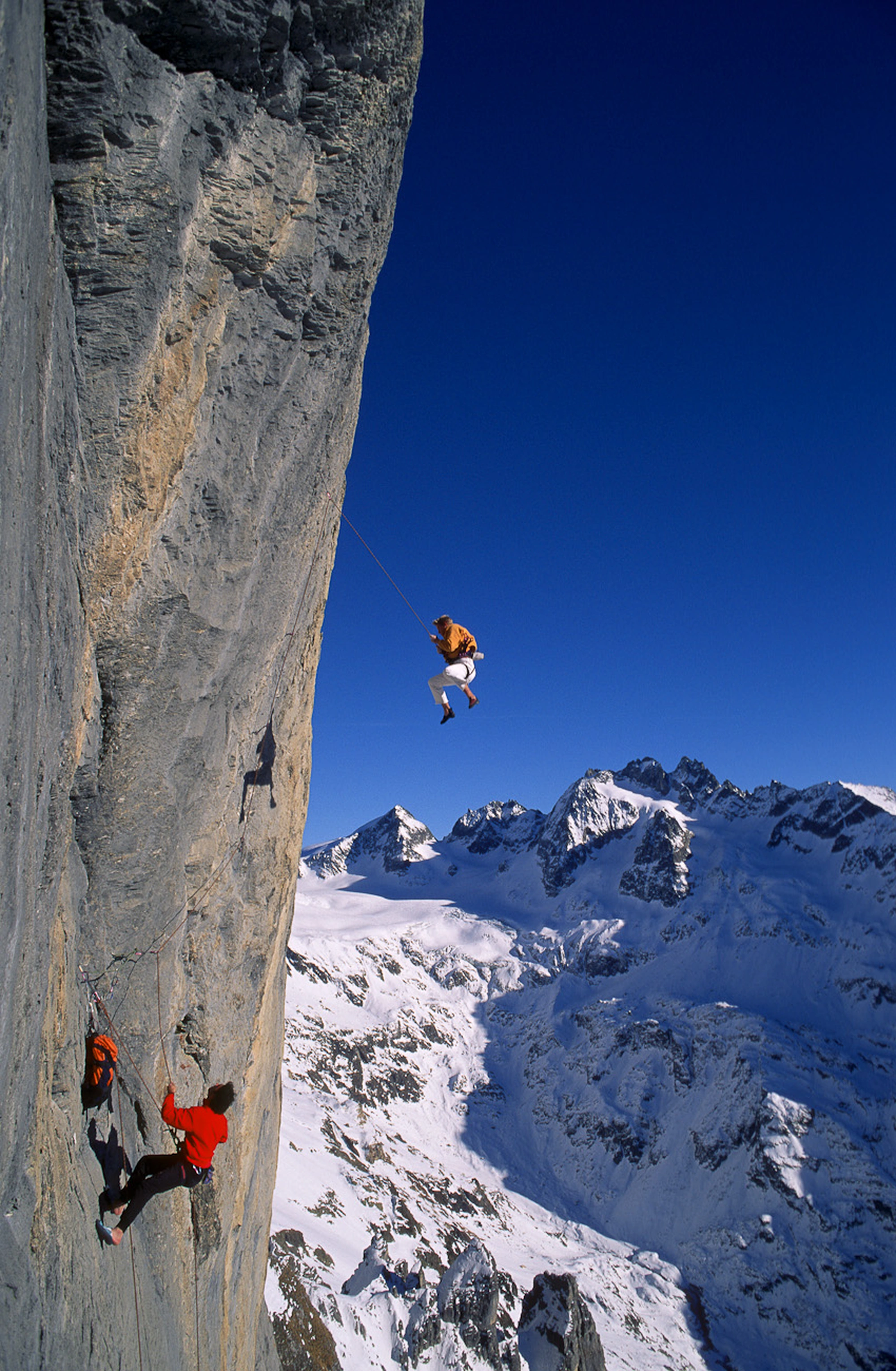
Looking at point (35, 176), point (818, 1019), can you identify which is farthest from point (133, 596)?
point (818, 1019)

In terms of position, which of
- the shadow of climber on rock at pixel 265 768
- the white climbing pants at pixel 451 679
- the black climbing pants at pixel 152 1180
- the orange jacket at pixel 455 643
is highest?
the orange jacket at pixel 455 643

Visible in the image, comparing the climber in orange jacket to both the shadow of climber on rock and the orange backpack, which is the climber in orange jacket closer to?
the shadow of climber on rock

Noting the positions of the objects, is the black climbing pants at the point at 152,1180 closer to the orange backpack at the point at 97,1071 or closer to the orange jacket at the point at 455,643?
the orange backpack at the point at 97,1071

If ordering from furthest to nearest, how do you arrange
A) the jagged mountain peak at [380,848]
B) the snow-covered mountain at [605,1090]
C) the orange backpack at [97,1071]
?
the jagged mountain peak at [380,848], the snow-covered mountain at [605,1090], the orange backpack at [97,1071]

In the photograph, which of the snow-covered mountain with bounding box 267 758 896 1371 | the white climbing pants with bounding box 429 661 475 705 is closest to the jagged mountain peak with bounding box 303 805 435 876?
the snow-covered mountain with bounding box 267 758 896 1371

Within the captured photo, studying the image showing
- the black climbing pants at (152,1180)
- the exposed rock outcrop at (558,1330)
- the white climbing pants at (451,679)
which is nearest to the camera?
the black climbing pants at (152,1180)

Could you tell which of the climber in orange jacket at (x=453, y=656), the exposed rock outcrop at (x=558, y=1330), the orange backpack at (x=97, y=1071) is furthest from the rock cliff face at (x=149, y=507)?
the exposed rock outcrop at (x=558, y=1330)
